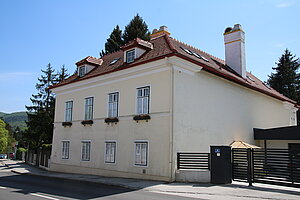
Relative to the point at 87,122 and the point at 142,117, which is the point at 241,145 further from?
the point at 87,122

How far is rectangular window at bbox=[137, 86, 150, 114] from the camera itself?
15879 mm

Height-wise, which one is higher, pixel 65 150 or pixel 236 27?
pixel 236 27

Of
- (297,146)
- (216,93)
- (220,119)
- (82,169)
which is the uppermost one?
(216,93)

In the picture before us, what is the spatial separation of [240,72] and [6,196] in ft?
60.0

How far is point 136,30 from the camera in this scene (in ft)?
121

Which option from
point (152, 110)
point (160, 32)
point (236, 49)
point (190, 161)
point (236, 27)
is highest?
point (236, 27)

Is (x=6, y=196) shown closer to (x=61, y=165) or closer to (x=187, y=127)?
(x=187, y=127)

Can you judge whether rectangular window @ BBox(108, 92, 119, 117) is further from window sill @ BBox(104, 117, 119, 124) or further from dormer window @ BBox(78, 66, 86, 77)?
dormer window @ BBox(78, 66, 86, 77)

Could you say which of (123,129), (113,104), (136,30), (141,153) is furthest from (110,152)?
(136,30)

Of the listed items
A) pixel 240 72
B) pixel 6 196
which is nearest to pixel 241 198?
pixel 6 196

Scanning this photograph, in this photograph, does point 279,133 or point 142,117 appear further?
point 279,133

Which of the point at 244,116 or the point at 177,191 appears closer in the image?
the point at 177,191

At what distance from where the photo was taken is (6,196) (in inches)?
390

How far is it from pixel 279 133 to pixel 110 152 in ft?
38.1
